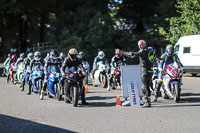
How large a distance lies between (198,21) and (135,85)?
21.4 meters

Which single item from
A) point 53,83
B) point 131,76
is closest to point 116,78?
point 53,83

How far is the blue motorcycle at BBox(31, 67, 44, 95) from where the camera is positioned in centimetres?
1650

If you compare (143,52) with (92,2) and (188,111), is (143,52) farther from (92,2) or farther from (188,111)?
(92,2)

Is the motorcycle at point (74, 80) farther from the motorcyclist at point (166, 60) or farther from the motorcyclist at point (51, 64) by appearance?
the motorcyclist at point (166, 60)

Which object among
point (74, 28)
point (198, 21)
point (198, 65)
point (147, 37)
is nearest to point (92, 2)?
point (74, 28)

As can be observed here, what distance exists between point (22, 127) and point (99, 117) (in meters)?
2.03

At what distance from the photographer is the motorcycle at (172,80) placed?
13359mm

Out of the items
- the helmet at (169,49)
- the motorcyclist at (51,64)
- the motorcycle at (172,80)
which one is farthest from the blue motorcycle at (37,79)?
the helmet at (169,49)

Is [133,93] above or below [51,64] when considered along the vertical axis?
below

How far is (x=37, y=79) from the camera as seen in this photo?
16.8 m

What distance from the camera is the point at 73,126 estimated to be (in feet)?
29.2

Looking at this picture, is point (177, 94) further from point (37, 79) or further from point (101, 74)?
point (101, 74)

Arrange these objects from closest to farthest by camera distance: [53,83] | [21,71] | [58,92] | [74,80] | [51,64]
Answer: [74,80] < [58,92] < [53,83] < [51,64] < [21,71]

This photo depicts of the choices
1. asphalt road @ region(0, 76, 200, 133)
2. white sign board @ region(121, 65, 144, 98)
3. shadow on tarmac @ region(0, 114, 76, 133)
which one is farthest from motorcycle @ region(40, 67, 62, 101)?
shadow on tarmac @ region(0, 114, 76, 133)
